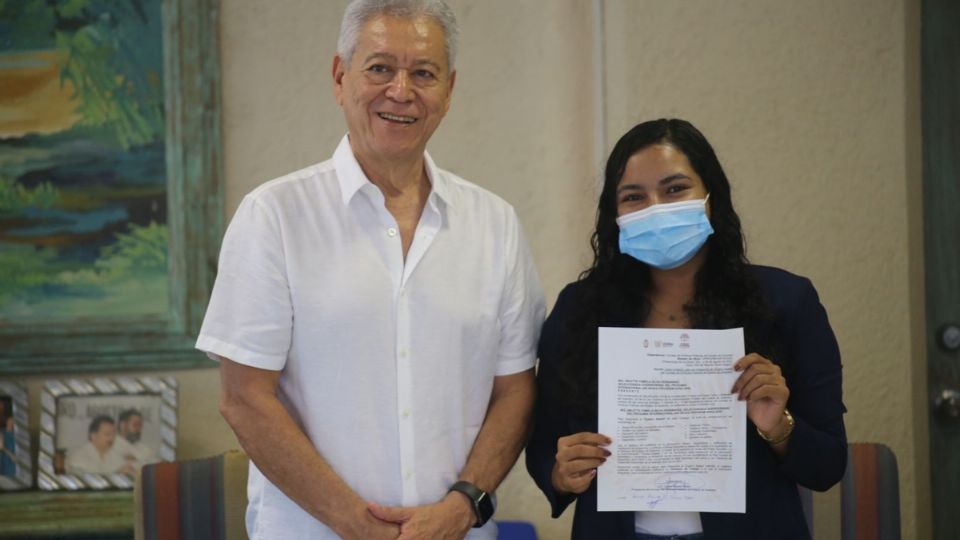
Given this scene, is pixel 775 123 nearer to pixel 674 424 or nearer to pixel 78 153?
pixel 674 424

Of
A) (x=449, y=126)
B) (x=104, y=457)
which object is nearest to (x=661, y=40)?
(x=449, y=126)

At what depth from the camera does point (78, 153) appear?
3406 millimetres

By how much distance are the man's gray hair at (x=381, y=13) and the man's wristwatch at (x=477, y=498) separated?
2.80 ft

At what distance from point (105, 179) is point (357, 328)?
172 centimetres

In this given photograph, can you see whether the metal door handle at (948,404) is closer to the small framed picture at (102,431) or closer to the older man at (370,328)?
the older man at (370,328)

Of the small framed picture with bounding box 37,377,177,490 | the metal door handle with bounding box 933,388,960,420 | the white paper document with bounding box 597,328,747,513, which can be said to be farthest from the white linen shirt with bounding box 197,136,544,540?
the metal door handle with bounding box 933,388,960,420

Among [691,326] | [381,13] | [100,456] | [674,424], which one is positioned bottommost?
[100,456]

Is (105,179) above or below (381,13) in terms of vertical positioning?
below

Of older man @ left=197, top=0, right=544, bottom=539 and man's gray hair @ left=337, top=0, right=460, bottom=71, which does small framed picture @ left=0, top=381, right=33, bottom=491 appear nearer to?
older man @ left=197, top=0, right=544, bottom=539

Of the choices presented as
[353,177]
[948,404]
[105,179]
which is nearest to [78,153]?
[105,179]

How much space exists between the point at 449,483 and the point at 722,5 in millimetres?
1992

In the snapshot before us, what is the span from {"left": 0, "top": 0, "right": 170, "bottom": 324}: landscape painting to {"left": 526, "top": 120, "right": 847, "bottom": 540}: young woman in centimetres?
180

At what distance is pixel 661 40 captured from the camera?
340 centimetres

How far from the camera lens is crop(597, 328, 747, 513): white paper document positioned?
1938 millimetres
